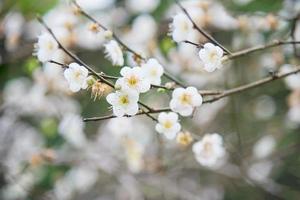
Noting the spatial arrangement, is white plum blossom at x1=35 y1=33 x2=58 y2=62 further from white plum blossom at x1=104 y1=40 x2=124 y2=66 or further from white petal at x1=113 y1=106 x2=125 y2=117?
white petal at x1=113 y1=106 x2=125 y2=117

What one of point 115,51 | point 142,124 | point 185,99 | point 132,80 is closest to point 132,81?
point 132,80

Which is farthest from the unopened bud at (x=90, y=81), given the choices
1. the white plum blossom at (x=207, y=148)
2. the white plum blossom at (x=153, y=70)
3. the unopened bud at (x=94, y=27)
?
the white plum blossom at (x=207, y=148)

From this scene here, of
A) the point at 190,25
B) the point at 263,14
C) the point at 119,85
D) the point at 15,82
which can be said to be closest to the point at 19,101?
the point at 15,82

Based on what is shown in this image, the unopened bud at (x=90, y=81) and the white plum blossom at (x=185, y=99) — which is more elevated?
the white plum blossom at (x=185, y=99)

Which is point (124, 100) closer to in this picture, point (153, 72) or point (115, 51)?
point (153, 72)

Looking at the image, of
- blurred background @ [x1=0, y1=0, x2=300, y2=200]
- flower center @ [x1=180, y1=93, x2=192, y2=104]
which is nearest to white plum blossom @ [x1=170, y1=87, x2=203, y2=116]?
flower center @ [x1=180, y1=93, x2=192, y2=104]

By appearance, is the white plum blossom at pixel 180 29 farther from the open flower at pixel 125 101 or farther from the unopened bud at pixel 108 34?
the open flower at pixel 125 101

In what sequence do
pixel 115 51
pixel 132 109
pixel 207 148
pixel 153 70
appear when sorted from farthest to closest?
pixel 207 148 → pixel 115 51 → pixel 153 70 → pixel 132 109
